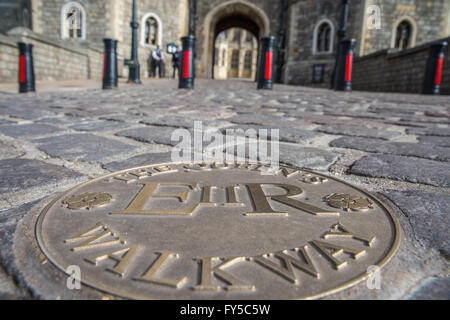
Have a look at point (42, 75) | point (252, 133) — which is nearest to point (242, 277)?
point (252, 133)

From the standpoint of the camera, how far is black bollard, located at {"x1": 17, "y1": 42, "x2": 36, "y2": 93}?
7.29 metres

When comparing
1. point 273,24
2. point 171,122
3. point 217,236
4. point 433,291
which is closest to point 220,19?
point 273,24

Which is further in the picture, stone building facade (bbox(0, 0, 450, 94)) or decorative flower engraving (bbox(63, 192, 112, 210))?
stone building facade (bbox(0, 0, 450, 94))

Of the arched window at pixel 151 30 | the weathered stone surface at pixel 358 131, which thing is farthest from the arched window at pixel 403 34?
the weathered stone surface at pixel 358 131

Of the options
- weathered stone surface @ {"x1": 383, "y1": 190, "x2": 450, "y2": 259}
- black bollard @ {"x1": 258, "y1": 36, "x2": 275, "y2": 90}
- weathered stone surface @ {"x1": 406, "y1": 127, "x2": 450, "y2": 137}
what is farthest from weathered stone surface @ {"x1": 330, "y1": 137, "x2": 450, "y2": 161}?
black bollard @ {"x1": 258, "y1": 36, "x2": 275, "y2": 90}

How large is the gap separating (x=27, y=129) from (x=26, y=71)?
19.7 ft

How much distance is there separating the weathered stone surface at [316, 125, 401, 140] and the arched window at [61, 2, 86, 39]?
64.6 feet

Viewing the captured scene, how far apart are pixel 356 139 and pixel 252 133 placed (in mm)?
726

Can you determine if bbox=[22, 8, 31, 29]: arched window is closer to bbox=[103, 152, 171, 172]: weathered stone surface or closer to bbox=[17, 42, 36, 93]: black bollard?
bbox=[17, 42, 36, 93]: black bollard

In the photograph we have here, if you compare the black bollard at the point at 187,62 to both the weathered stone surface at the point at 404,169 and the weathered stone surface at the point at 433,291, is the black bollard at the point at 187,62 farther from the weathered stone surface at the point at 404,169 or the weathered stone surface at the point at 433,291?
the weathered stone surface at the point at 433,291

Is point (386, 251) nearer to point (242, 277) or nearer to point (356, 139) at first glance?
point (242, 277)

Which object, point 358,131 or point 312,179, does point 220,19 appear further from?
point 312,179
